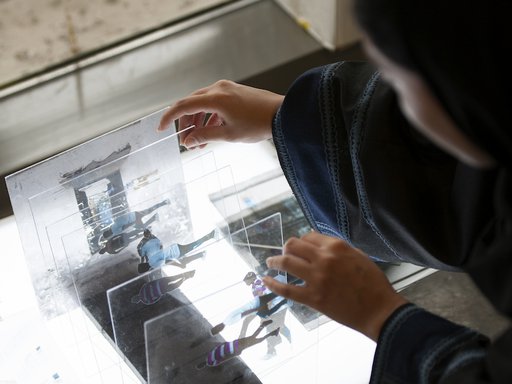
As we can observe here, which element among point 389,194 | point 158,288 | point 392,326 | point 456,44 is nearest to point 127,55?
point 158,288

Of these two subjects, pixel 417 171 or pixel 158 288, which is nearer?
pixel 417 171

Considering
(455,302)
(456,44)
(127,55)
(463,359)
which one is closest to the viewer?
(456,44)

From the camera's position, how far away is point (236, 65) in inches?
62.1

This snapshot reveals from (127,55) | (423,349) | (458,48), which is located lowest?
(127,55)

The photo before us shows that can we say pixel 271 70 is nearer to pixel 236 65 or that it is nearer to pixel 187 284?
pixel 236 65

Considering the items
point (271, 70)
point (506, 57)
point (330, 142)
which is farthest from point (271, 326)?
point (271, 70)

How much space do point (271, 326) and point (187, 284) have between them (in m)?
0.10

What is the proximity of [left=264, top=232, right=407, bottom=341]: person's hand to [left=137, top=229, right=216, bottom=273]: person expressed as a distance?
0.23 metres

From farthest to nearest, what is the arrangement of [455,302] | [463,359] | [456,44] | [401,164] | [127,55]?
[127,55] → [455,302] → [401,164] → [463,359] → [456,44]

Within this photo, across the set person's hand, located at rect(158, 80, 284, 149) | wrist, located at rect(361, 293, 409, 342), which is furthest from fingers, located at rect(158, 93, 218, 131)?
wrist, located at rect(361, 293, 409, 342)

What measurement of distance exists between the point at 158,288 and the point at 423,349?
312 mm

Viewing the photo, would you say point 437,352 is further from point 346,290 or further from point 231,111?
point 231,111

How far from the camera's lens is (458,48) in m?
0.49

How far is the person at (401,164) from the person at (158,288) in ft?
0.53
